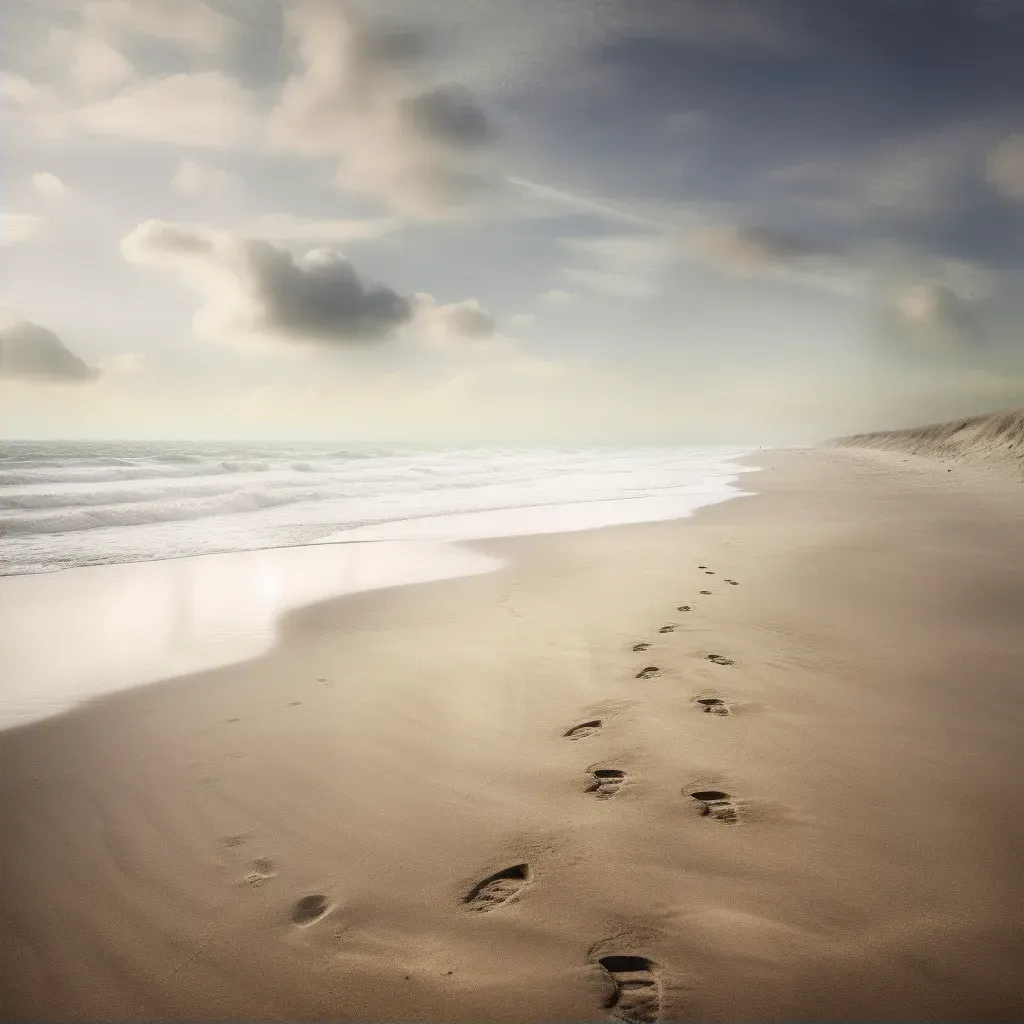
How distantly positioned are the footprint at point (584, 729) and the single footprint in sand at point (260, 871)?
5.56 feet

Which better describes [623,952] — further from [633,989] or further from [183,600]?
[183,600]

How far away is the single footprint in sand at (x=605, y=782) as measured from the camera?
9.55 ft

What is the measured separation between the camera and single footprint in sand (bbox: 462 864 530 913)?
7.31ft

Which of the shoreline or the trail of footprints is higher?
the shoreline

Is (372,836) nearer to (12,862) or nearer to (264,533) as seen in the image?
(12,862)

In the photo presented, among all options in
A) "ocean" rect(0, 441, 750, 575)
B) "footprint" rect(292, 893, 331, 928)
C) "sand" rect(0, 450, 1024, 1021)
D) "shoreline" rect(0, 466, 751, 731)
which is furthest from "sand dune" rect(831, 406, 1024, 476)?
"footprint" rect(292, 893, 331, 928)

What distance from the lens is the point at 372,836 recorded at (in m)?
2.68

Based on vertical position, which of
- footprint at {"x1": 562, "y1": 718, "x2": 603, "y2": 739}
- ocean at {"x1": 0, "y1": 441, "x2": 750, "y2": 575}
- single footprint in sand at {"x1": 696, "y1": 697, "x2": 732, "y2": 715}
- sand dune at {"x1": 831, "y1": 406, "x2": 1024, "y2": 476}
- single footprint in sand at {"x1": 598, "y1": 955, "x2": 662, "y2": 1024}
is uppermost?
sand dune at {"x1": 831, "y1": 406, "x2": 1024, "y2": 476}

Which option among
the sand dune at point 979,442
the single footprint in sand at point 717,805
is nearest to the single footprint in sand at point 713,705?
the single footprint in sand at point 717,805

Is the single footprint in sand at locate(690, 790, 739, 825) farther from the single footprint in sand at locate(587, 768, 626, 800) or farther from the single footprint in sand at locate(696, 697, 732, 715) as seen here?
the single footprint in sand at locate(696, 697, 732, 715)

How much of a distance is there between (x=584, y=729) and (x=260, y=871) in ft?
6.14

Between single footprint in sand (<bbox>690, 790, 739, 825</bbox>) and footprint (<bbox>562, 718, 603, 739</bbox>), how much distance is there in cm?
80

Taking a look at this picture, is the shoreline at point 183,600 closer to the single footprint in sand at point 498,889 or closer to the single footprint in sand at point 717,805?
the single footprint in sand at point 498,889

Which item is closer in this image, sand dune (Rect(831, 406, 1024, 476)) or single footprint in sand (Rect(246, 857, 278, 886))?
single footprint in sand (Rect(246, 857, 278, 886))
